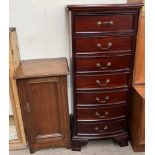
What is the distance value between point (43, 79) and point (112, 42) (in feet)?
2.04

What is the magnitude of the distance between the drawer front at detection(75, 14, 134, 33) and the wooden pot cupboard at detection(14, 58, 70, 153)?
1.26 ft

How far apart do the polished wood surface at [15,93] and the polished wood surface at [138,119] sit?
102cm

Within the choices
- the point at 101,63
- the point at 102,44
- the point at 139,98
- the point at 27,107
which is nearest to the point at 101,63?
the point at 101,63

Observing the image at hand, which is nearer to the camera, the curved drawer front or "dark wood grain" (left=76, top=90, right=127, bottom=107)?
"dark wood grain" (left=76, top=90, right=127, bottom=107)

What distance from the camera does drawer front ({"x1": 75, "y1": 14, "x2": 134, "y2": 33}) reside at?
142 cm

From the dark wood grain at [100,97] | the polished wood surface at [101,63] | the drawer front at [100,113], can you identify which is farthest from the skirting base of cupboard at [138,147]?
the polished wood surface at [101,63]

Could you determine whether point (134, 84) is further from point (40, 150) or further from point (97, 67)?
point (40, 150)

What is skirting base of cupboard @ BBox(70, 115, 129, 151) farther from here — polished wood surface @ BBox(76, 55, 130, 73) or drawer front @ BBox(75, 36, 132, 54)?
drawer front @ BBox(75, 36, 132, 54)

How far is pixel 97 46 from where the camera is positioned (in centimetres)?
150

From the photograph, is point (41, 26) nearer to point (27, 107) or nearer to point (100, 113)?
point (27, 107)

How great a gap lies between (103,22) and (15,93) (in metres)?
0.94

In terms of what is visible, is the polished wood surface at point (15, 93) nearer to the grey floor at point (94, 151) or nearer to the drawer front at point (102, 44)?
the grey floor at point (94, 151)

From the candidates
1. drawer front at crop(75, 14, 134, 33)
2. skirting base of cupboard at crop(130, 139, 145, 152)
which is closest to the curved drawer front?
skirting base of cupboard at crop(130, 139, 145, 152)

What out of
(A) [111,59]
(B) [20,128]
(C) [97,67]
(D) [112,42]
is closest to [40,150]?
(B) [20,128]
